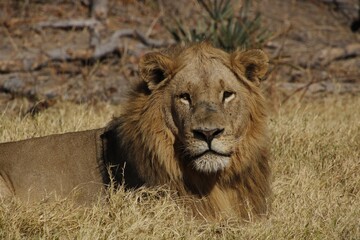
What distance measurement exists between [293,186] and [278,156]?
0.66 meters

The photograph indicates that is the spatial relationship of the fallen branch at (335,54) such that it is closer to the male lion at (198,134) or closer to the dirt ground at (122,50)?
the dirt ground at (122,50)

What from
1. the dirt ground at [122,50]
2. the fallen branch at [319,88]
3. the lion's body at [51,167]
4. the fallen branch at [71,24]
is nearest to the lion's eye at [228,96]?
the lion's body at [51,167]

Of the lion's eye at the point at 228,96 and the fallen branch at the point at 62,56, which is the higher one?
the lion's eye at the point at 228,96

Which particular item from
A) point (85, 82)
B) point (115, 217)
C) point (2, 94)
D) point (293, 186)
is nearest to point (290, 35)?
point (85, 82)

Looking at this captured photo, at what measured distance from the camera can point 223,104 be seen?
4.85 m

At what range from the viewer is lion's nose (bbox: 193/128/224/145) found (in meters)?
4.60

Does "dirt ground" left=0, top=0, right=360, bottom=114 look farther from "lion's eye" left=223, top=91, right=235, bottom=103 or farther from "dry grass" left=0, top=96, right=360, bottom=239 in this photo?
"lion's eye" left=223, top=91, right=235, bottom=103

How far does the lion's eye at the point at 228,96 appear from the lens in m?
4.89

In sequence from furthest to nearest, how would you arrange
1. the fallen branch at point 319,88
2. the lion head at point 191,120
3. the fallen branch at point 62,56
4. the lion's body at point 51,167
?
1. the fallen branch at point 62,56
2. the fallen branch at point 319,88
3. the lion's body at point 51,167
4. the lion head at point 191,120

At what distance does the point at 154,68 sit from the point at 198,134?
2.04 ft

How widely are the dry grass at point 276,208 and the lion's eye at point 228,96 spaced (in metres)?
0.65

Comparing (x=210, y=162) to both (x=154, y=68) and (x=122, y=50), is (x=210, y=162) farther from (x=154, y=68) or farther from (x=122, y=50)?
(x=122, y=50)

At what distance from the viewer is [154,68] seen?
5.05m

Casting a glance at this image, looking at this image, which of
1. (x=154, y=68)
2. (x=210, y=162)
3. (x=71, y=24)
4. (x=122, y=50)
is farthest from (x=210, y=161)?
(x=71, y=24)
